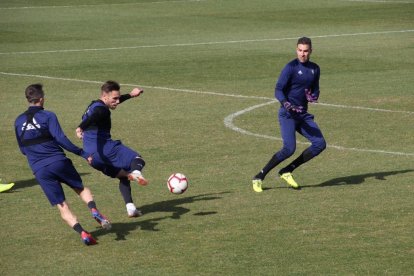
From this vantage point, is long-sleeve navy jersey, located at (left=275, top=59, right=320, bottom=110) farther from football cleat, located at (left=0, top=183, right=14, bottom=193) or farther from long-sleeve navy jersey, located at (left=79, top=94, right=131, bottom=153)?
football cleat, located at (left=0, top=183, right=14, bottom=193)

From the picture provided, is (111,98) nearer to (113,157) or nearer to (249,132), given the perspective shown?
(113,157)

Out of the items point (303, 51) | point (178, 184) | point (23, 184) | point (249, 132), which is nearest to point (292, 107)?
point (303, 51)

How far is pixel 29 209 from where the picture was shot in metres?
16.3

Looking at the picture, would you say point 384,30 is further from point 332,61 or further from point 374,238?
point 374,238

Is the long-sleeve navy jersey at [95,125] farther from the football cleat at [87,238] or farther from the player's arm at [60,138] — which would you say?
Result: the football cleat at [87,238]

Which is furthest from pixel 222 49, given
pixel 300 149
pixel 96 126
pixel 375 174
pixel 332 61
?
pixel 96 126

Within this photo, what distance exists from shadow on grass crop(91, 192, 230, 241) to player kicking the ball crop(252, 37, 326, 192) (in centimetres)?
122

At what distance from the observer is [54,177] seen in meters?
14.0

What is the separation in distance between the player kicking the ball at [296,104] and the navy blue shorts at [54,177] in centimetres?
414

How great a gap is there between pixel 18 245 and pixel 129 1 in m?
49.3

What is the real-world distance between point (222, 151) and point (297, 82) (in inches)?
150

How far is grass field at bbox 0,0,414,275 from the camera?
13305 mm

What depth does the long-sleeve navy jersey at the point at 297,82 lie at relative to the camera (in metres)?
17.1

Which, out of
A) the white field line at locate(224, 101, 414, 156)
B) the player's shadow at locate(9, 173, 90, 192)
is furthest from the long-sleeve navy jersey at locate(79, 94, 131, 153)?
the white field line at locate(224, 101, 414, 156)
